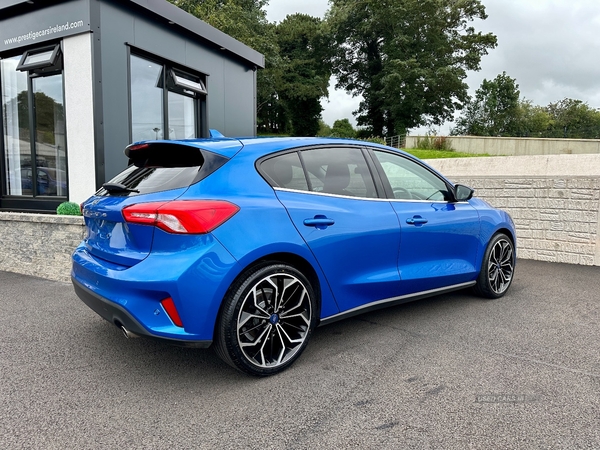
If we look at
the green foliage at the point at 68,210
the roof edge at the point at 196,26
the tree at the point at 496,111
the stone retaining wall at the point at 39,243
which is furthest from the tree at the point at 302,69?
the stone retaining wall at the point at 39,243

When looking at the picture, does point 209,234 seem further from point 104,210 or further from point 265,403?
point 265,403

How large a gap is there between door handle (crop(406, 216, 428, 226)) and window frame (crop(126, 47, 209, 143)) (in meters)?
5.43

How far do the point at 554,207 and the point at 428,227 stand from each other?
445 centimetres

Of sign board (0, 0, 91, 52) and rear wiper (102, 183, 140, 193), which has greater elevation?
sign board (0, 0, 91, 52)

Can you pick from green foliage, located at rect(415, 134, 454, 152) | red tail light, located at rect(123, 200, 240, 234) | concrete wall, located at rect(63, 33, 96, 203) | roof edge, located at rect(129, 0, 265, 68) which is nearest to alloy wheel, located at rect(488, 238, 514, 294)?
red tail light, located at rect(123, 200, 240, 234)

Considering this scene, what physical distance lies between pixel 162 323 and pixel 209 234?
1.87 feet

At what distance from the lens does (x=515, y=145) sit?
23609 mm

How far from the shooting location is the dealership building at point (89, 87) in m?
6.75

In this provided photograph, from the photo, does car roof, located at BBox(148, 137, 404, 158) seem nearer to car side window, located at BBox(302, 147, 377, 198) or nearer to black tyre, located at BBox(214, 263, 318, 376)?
car side window, located at BBox(302, 147, 377, 198)

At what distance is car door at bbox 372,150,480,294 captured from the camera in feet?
11.8

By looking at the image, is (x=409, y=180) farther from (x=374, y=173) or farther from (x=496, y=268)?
(x=496, y=268)

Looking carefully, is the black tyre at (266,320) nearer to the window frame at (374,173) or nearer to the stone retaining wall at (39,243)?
the window frame at (374,173)

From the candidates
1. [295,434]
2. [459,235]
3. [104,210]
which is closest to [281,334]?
[295,434]

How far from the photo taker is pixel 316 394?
8.52ft
